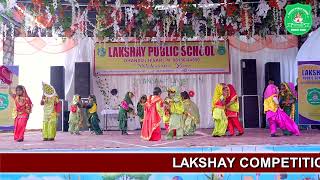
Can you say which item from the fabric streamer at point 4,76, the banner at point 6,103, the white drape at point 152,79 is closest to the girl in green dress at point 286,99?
the white drape at point 152,79

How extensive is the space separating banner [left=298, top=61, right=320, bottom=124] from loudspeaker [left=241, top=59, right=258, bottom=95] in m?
1.77

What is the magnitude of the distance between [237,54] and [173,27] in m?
2.01

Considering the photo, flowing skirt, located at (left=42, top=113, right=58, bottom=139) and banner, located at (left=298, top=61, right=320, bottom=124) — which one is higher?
banner, located at (left=298, top=61, right=320, bottom=124)

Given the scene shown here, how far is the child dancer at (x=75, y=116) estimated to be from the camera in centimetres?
953

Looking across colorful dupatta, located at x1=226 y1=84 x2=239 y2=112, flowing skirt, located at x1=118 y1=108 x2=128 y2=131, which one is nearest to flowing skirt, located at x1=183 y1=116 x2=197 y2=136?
colorful dupatta, located at x1=226 y1=84 x2=239 y2=112

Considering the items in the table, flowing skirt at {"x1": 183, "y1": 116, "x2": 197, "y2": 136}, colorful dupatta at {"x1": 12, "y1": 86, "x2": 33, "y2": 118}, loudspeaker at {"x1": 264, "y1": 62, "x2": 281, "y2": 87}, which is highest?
loudspeaker at {"x1": 264, "y1": 62, "x2": 281, "y2": 87}

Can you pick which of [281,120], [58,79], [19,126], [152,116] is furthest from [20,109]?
[281,120]

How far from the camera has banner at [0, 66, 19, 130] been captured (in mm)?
9781

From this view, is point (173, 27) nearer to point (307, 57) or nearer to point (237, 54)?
point (237, 54)

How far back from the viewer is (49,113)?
8.02 metres

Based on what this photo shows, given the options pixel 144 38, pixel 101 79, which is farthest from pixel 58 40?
pixel 144 38

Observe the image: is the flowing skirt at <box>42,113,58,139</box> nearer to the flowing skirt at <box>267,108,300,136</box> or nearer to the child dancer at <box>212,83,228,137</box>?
the child dancer at <box>212,83,228,137</box>

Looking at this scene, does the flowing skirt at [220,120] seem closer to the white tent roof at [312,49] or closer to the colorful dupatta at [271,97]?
the colorful dupatta at [271,97]

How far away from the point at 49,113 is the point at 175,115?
2253mm
